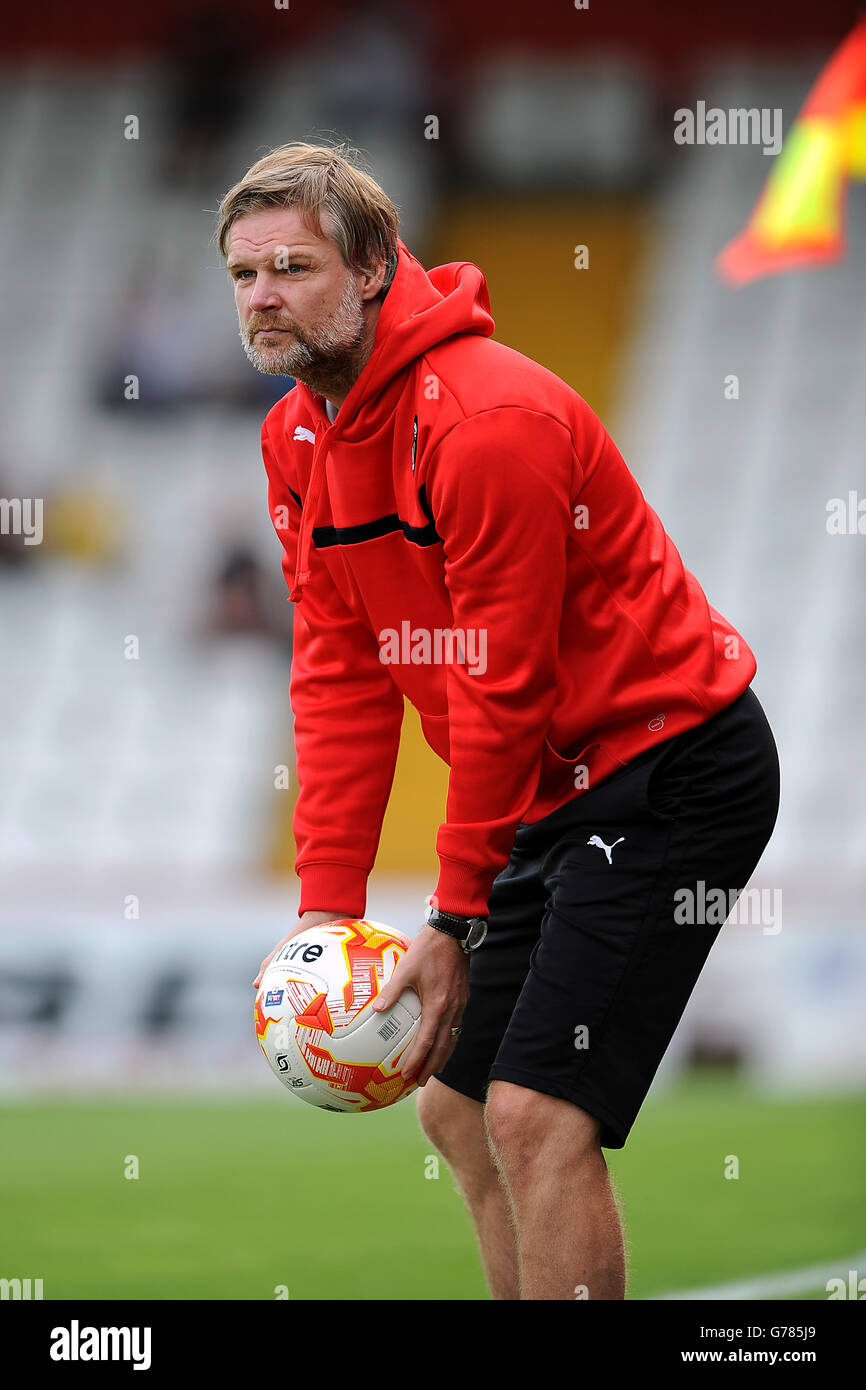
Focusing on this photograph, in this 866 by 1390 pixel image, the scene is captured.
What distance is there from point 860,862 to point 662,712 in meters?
8.53

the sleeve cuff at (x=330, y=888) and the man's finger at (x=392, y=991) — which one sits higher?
the sleeve cuff at (x=330, y=888)

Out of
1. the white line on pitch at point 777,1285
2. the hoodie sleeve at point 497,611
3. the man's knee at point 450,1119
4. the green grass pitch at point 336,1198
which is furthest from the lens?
the green grass pitch at point 336,1198

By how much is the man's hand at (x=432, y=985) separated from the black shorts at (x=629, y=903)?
12 cm

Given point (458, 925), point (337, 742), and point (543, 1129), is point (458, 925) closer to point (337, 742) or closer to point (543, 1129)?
point (543, 1129)

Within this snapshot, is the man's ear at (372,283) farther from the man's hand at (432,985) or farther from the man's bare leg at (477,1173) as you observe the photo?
the man's bare leg at (477,1173)

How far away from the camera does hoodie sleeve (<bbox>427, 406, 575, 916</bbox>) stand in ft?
9.79

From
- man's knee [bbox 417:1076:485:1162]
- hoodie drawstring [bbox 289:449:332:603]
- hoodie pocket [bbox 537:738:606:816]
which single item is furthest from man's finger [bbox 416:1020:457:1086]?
hoodie drawstring [bbox 289:449:332:603]

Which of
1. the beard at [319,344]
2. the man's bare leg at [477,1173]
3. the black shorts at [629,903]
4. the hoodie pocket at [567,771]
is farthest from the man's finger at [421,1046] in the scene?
the beard at [319,344]

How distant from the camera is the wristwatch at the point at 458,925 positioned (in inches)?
122

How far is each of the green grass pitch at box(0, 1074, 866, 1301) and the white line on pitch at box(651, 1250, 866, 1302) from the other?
65mm

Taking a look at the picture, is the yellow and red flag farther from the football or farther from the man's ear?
the football

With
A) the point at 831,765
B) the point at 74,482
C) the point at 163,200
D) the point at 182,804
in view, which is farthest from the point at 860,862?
the point at 163,200

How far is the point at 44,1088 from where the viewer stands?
8.80 meters

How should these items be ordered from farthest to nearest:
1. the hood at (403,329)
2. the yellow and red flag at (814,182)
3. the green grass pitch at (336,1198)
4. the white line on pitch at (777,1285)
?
the yellow and red flag at (814,182) → the green grass pitch at (336,1198) → the white line on pitch at (777,1285) → the hood at (403,329)
